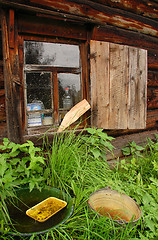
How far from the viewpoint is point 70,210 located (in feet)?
4.67

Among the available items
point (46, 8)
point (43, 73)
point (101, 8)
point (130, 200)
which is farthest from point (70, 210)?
point (101, 8)

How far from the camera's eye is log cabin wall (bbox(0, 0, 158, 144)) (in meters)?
2.01

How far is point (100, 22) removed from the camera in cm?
239

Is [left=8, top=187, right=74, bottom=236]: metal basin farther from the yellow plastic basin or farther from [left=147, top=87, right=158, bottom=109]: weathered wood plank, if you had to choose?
[left=147, top=87, right=158, bottom=109]: weathered wood plank

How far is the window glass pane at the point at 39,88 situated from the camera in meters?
2.26

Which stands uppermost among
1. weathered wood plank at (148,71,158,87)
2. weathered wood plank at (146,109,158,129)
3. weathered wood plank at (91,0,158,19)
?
weathered wood plank at (91,0,158,19)

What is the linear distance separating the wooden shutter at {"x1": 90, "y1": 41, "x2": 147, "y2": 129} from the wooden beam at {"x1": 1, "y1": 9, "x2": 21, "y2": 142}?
94 centimetres

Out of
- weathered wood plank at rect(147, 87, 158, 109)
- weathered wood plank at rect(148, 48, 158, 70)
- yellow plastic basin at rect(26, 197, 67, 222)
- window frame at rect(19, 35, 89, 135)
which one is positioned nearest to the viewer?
yellow plastic basin at rect(26, 197, 67, 222)

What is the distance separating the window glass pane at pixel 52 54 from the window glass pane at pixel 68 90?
0.51ft

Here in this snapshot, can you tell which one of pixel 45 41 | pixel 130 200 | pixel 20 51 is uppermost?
pixel 45 41

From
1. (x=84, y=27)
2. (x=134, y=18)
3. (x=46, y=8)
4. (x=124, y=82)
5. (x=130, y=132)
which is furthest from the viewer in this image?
(x=130, y=132)

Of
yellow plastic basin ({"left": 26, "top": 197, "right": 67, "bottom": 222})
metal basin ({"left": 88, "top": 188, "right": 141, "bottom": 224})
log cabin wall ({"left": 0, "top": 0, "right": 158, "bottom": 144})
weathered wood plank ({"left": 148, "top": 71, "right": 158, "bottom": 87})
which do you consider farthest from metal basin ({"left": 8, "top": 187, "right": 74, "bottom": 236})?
weathered wood plank ({"left": 148, "top": 71, "right": 158, "bottom": 87})

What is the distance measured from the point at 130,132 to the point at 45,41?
1.91 m

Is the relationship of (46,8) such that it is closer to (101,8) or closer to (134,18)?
(101,8)
